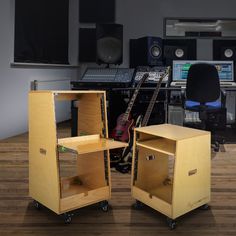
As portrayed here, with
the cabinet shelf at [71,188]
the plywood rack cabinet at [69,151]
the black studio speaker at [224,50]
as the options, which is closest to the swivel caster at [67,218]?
the plywood rack cabinet at [69,151]

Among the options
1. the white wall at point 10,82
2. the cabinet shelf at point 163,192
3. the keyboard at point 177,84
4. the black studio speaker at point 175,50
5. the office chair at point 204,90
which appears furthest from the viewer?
the black studio speaker at point 175,50

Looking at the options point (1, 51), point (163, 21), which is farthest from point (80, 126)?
point (163, 21)

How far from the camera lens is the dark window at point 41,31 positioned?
156 inches

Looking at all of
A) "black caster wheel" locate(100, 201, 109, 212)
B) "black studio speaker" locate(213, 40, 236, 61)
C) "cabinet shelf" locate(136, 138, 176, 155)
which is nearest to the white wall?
"black caster wheel" locate(100, 201, 109, 212)

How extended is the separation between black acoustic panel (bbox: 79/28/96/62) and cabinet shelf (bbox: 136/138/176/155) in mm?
3343

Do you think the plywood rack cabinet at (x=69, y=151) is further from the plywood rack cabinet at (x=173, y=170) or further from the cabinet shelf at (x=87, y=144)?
the plywood rack cabinet at (x=173, y=170)

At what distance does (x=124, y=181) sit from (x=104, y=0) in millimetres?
3550

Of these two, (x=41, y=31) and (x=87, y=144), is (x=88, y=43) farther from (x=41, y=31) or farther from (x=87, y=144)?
(x=87, y=144)

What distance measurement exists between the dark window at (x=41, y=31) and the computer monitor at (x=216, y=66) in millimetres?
1855

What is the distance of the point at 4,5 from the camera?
11.9 feet

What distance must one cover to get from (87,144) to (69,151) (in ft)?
0.54

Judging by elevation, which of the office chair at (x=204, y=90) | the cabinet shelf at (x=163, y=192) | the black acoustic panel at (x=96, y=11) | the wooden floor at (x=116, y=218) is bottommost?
the wooden floor at (x=116, y=218)

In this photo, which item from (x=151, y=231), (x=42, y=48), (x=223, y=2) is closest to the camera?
(x=151, y=231)

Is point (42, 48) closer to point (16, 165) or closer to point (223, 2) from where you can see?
point (16, 165)
